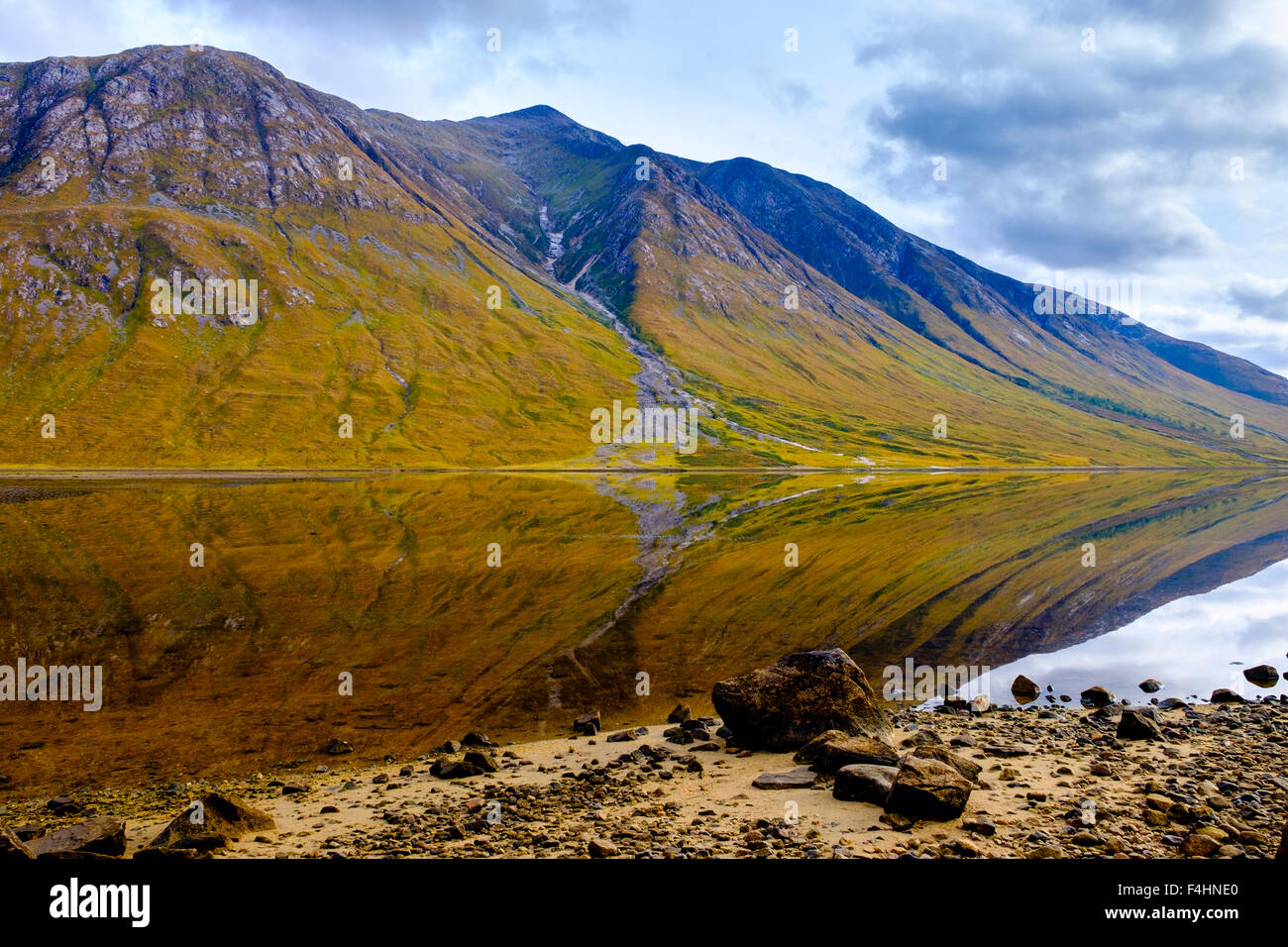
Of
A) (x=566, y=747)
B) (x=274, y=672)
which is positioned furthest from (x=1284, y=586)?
(x=274, y=672)

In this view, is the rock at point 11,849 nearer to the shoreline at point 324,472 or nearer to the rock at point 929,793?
the rock at point 929,793

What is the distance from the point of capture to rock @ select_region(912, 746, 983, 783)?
1667 centimetres

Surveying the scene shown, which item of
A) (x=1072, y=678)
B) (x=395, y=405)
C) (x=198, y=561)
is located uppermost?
(x=395, y=405)

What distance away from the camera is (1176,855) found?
12734mm

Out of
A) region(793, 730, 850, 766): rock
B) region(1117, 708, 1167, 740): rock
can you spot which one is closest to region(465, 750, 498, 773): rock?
region(793, 730, 850, 766): rock

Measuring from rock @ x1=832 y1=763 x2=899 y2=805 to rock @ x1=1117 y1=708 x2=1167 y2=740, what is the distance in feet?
32.7

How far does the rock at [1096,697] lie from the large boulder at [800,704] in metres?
10.4

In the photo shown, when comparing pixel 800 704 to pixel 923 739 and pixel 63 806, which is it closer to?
pixel 923 739

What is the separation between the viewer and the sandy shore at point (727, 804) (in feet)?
43.5

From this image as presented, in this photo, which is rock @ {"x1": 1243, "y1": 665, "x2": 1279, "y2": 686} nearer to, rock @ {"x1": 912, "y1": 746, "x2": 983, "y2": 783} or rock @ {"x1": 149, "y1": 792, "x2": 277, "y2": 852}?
rock @ {"x1": 912, "y1": 746, "x2": 983, "y2": 783}

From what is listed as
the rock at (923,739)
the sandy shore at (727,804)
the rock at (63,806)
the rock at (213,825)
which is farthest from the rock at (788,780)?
the rock at (63,806)
